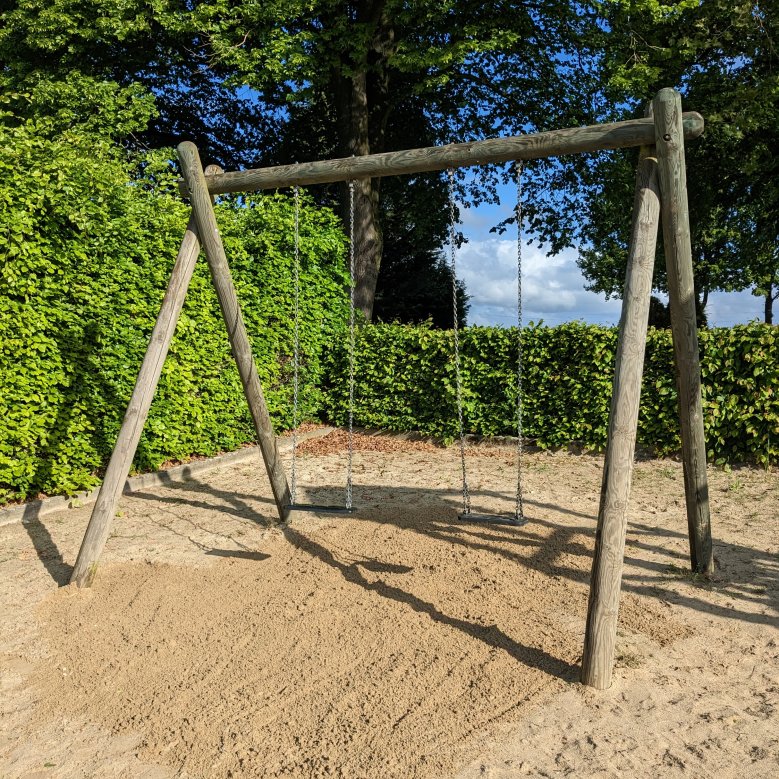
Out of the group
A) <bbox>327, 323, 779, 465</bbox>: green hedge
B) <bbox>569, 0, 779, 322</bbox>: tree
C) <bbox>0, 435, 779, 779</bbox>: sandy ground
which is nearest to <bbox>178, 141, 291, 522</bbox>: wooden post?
<bbox>0, 435, 779, 779</bbox>: sandy ground

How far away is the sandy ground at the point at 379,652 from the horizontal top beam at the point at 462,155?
256cm

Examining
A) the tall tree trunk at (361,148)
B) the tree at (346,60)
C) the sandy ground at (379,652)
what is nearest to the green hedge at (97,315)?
the sandy ground at (379,652)

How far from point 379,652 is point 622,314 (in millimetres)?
2077

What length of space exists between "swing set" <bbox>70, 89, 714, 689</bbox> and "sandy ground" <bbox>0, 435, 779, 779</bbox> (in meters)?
0.33

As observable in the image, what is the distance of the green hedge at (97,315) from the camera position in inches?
225

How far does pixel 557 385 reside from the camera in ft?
28.7

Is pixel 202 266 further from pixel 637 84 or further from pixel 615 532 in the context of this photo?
pixel 637 84

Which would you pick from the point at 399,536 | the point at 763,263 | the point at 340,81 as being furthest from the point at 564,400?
the point at 763,263

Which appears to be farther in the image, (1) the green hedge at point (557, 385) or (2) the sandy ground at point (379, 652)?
(1) the green hedge at point (557, 385)

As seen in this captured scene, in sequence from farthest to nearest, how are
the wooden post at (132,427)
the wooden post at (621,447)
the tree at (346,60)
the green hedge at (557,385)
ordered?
the tree at (346,60)
the green hedge at (557,385)
the wooden post at (132,427)
the wooden post at (621,447)

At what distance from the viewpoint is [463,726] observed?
2752 mm

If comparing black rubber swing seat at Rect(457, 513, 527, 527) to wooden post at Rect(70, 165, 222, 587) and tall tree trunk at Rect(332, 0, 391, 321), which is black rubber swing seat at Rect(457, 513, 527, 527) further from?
tall tree trunk at Rect(332, 0, 391, 321)

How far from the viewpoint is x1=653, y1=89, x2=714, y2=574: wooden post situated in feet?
11.2

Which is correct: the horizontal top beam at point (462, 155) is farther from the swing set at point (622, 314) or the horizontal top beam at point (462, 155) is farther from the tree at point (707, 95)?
the tree at point (707, 95)
